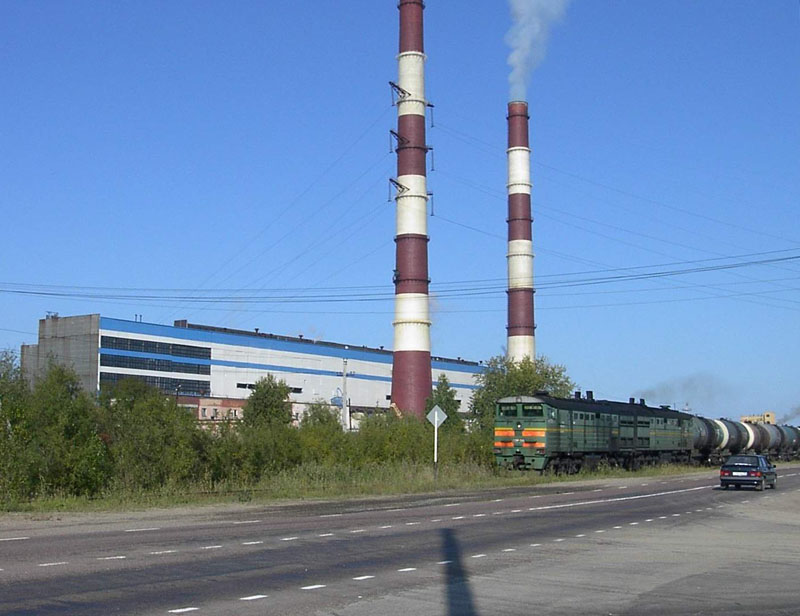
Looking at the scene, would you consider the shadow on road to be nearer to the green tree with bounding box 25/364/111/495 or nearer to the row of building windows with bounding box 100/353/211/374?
the green tree with bounding box 25/364/111/495

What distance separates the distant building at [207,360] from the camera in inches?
3247

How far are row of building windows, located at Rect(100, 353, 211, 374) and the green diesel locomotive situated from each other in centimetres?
4445

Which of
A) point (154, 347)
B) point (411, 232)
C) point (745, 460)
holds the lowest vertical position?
point (745, 460)

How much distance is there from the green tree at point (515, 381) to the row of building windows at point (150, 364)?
28.4 meters

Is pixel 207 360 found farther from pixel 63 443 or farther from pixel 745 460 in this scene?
pixel 63 443

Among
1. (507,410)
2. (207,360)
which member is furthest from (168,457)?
(207,360)

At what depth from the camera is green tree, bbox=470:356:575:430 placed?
7044 centimetres

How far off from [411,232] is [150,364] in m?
34.2

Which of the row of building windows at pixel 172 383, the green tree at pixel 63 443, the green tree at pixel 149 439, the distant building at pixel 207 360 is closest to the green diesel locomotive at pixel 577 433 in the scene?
the green tree at pixel 149 439

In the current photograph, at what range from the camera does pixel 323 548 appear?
1645 cm

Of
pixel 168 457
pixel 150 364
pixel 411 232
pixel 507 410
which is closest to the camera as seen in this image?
pixel 168 457

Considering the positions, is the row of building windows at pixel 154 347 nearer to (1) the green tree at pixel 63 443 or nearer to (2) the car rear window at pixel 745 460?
(1) the green tree at pixel 63 443

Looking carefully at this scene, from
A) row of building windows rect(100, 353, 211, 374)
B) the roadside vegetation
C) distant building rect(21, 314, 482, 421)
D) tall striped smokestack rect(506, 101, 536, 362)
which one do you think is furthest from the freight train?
row of building windows rect(100, 353, 211, 374)

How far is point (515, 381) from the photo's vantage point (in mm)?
70250
